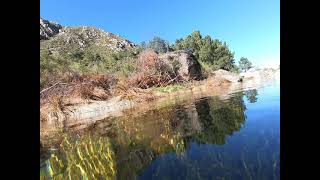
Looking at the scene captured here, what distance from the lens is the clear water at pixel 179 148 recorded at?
2725 millimetres

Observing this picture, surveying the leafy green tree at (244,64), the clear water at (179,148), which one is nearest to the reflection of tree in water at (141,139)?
the clear water at (179,148)

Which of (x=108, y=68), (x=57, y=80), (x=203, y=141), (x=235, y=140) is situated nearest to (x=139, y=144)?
(x=203, y=141)

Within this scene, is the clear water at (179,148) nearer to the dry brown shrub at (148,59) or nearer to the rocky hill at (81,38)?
the dry brown shrub at (148,59)

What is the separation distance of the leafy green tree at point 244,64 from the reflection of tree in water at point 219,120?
9843 mm

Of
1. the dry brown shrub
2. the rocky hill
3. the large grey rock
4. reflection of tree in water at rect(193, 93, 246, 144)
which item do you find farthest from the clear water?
the large grey rock

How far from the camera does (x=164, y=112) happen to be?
548 centimetres

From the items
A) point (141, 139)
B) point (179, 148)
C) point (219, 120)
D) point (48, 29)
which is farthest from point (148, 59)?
point (48, 29)

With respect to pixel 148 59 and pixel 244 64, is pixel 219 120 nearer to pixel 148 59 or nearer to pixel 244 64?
pixel 148 59

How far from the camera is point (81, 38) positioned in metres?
18.0

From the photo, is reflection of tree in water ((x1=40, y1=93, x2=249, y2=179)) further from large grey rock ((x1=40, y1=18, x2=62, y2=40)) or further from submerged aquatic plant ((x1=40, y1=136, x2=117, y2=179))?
large grey rock ((x1=40, y1=18, x2=62, y2=40))

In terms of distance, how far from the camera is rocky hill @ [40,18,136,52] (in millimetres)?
16370

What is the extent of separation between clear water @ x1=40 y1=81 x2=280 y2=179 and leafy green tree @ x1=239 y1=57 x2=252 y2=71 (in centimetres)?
1053

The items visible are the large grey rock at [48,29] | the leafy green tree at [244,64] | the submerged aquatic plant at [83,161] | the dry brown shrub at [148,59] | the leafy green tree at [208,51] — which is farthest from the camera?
the large grey rock at [48,29]
